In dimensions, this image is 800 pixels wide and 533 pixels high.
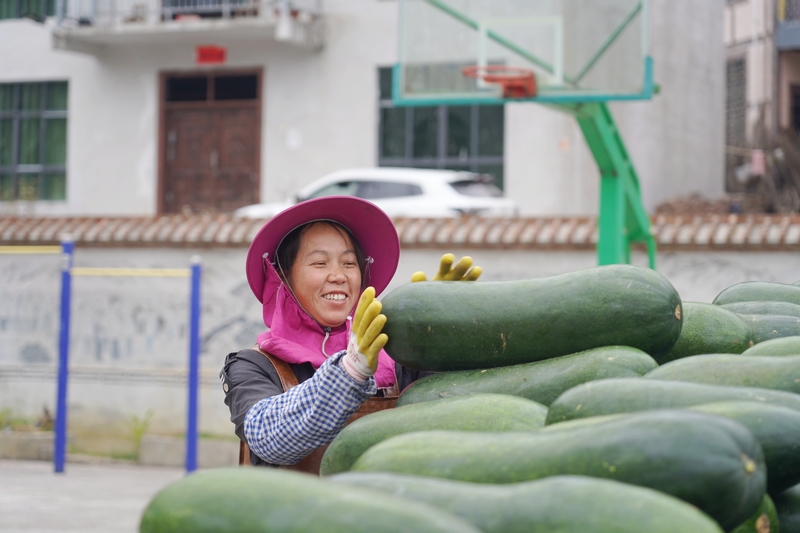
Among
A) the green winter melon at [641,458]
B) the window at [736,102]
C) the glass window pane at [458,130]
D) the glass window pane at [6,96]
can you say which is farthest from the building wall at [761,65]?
the green winter melon at [641,458]

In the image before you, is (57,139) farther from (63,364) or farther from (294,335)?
(294,335)

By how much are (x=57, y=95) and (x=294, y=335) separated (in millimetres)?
18089

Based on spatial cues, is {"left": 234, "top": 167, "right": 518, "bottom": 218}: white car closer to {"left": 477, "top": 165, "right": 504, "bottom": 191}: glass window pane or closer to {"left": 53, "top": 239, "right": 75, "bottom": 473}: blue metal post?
{"left": 477, "top": 165, "right": 504, "bottom": 191}: glass window pane

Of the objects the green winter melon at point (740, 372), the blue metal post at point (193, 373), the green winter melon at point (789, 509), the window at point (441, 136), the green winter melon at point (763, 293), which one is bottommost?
the blue metal post at point (193, 373)

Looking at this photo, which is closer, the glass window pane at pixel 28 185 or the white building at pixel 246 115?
the white building at pixel 246 115

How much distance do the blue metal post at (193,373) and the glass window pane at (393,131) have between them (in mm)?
9089

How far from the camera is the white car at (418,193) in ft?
45.8

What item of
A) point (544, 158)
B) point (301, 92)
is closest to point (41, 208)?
point (301, 92)

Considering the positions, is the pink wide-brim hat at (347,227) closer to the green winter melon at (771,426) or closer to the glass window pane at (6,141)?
the green winter melon at (771,426)

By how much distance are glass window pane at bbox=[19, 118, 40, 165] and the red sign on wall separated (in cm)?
376

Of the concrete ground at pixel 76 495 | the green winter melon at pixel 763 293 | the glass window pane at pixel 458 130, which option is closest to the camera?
the green winter melon at pixel 763 293

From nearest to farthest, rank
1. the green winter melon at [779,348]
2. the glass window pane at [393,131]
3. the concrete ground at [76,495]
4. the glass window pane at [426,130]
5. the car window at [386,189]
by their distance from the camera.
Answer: the green winter melon at [779,348], the concrete ground at [76,495], the car window at [386,189], the glass window pane at [426,130], the glass window pane at [393,131]

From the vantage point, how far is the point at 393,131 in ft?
58.0

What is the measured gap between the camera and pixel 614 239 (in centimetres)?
747
